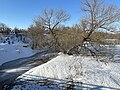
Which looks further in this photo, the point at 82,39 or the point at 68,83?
the point at 82,39

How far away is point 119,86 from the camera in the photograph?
10.8m

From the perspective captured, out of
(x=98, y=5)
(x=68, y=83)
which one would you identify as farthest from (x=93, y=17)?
(x=68, y=83)

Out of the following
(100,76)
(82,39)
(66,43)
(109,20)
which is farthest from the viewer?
(66,43)

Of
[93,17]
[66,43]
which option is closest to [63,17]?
[66,43]

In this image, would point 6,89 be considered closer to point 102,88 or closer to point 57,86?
point 57,86

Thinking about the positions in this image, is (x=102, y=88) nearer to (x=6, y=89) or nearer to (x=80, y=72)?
(x=80, y=72)

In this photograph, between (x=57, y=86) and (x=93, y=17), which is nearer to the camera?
(x=57, y=86)

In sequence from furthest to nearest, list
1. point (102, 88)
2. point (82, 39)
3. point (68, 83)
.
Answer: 1. point (82, 39)
2. point (68, 83)
3. point (102, 88)

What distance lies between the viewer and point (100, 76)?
12250 millimetres

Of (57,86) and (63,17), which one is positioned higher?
(63,17)

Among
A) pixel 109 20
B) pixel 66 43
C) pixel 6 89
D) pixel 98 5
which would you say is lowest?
pixel 6 89

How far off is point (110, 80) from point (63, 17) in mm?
17495

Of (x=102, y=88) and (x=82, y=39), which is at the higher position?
(x=82, y=39)

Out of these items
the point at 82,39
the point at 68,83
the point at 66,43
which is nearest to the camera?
the point at 68,83
